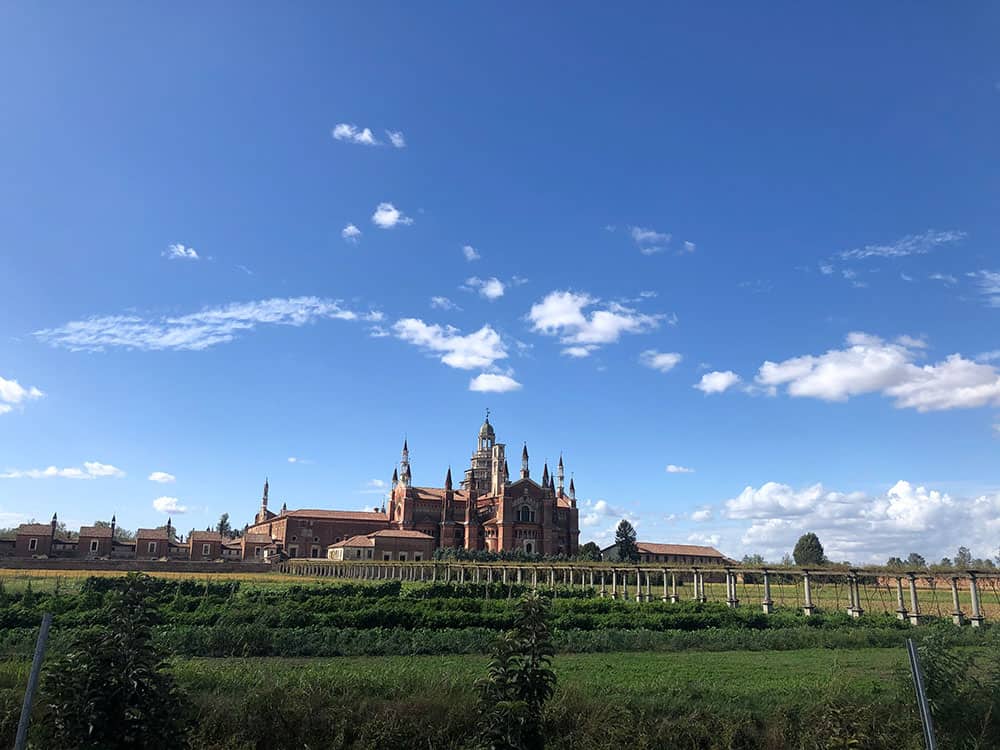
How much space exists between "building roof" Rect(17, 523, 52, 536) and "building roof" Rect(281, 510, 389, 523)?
31058 mm

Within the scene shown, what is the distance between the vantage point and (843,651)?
28.8 meters

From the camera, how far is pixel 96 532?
98.4m

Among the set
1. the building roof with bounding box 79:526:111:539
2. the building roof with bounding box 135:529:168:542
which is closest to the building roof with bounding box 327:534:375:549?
the building roof with bounding box 135:529:168:542

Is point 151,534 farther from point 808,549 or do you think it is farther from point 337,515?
point 808,549

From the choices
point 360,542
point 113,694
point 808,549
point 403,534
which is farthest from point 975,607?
point 808,549

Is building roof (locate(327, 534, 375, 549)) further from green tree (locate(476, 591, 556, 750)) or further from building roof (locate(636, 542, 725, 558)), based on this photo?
green tree (locate(476, 591, 556, 750))

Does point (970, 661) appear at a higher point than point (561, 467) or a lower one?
lower

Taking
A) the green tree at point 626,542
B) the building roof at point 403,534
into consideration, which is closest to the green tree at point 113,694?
the building roof at point 403,534

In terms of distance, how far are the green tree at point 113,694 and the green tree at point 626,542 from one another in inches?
4092

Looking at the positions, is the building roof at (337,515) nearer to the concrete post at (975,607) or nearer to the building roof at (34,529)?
the building roof at (34,529)

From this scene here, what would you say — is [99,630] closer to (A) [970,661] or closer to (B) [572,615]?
(A) [970,661]

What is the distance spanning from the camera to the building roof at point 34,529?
92188mm

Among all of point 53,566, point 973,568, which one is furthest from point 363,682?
point 53,566

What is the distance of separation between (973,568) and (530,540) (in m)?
68.5
